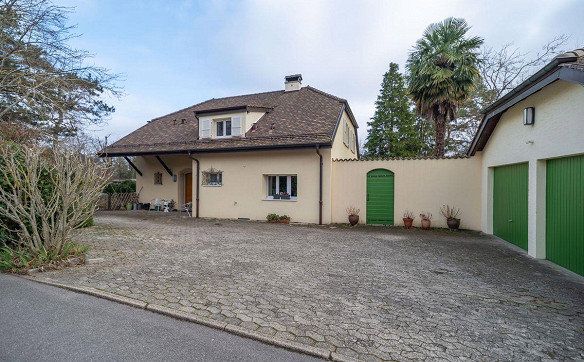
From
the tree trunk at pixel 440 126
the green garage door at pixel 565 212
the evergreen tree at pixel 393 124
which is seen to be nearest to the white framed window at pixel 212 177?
the tree trunk at pixel 440 126

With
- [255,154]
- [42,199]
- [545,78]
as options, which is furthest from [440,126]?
[42,199]

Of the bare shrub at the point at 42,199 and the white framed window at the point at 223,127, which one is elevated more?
the white framed window at the point at 223,127

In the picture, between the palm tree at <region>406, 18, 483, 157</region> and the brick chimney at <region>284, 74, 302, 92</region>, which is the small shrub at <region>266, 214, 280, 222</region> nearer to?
the brick chimney at <region>284, 74, 302, 92</region>

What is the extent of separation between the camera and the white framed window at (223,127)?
16438 mm

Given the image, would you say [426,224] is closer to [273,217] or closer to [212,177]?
[273,217]

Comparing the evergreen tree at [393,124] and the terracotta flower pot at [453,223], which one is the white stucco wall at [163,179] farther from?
the evergreen tree at [393,124]

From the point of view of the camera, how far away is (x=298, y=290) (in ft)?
16.4

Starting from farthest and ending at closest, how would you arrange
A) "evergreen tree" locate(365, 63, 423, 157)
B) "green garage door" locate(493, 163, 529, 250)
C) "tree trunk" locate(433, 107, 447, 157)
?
"evergreen tree" locate(365, 63, 423, 157), "tree trunk" locate(433, 107, 447, 157), "green garage door" locate(493, 163, 529, 250)

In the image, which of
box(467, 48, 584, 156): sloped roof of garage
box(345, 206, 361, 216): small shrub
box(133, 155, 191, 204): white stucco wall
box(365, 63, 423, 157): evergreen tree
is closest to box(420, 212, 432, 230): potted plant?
box(345, 206, 361, 216): small shrub

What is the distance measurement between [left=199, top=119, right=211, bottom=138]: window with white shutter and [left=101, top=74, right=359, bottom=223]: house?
0.17ft

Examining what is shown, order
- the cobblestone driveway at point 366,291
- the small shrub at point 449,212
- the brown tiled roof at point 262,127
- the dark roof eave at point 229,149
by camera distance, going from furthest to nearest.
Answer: the brown tiled roof at point 262,127 < the dark roof eave at point 229,149 < the small shrub at point 449,212 < the cobblestone driveway at point 366,291

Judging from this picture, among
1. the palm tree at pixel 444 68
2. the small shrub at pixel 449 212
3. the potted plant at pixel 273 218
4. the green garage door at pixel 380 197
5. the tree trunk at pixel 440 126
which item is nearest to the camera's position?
the small shrub at pixel 449 212

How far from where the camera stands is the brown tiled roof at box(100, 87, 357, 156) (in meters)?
13.9

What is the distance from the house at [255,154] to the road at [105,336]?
9941mm
